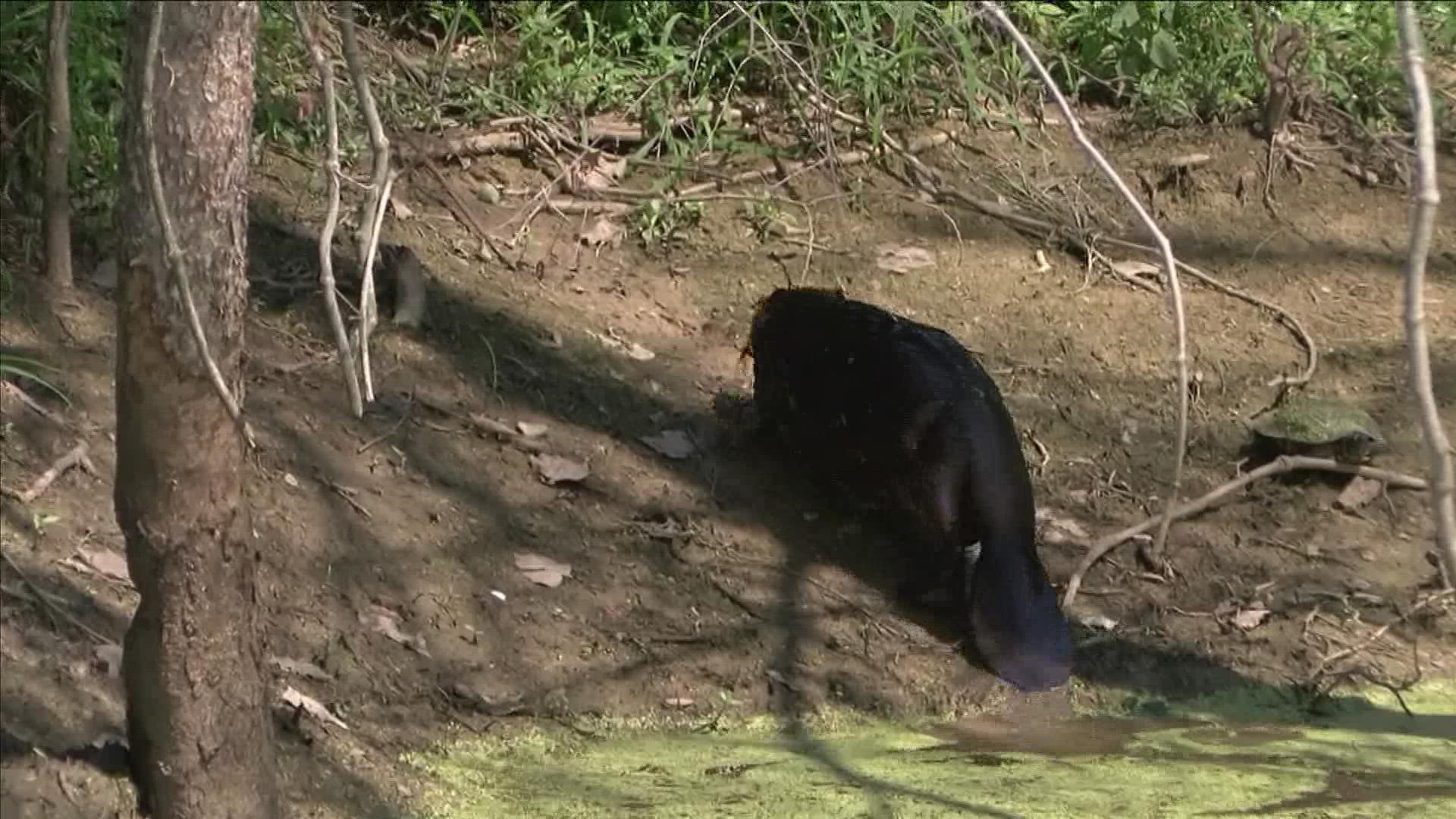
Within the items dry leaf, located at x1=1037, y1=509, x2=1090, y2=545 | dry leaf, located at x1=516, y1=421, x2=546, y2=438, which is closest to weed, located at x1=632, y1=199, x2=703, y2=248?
dry leaf, located at x1=516, y1=421, x2=546, y2=438

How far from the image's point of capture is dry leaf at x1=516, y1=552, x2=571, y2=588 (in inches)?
158

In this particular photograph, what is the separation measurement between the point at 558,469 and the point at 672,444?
41cm

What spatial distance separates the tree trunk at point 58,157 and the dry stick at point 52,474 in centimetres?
63

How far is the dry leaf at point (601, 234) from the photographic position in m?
5.45

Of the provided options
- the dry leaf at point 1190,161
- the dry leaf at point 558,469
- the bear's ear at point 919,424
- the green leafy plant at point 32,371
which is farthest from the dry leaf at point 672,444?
the dry leaf at point 1190,161

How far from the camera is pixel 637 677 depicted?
3809mm

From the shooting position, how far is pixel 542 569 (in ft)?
13.3

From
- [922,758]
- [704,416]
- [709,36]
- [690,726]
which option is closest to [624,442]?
[704,416]

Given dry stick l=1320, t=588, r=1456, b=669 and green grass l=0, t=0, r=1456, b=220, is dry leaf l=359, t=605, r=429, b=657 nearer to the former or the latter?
green grass l=0, t=0, r=1456, b=220

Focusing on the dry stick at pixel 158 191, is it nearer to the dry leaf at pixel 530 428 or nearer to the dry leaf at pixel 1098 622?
the dry leaf at pixel 530 428

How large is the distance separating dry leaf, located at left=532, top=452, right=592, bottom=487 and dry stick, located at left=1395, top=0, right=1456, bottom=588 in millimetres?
3126

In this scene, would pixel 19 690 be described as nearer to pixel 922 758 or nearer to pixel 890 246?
pixel 922 758

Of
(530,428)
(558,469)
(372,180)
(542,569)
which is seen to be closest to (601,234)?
(530,428)

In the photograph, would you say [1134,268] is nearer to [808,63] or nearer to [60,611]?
[808,63]
